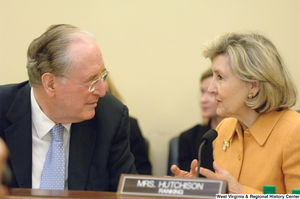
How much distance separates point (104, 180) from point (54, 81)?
0.58 meters

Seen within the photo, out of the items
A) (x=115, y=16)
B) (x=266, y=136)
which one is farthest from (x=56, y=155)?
(x=115, y=16)

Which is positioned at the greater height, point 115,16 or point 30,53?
point 115,16

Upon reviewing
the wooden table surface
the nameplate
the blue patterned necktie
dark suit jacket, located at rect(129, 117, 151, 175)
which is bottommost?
dark suit jacket, located at rect(129, 117, 151, 175)

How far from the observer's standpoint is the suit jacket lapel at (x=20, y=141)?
1666 millimetres

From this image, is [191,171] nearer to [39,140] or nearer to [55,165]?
[55,165]

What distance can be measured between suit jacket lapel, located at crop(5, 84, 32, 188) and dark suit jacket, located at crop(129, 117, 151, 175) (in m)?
1.62

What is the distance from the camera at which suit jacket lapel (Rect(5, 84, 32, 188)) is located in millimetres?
1666

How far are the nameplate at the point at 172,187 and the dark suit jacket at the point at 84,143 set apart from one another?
742mm

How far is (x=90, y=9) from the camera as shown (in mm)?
3619

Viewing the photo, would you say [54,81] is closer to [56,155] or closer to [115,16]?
[56,155]

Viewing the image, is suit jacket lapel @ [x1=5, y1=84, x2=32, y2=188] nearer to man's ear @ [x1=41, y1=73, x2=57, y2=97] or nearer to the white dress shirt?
the white dress shirt

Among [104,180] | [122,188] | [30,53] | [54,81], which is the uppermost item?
[30,53]

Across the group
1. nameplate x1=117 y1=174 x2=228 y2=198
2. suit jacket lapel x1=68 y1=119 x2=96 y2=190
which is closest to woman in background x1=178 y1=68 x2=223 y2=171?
suit jacket lapel x1=68 y1=119 x2=96 y2=190

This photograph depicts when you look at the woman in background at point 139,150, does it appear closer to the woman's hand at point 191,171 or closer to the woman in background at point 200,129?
the woman in background at point 200,129
